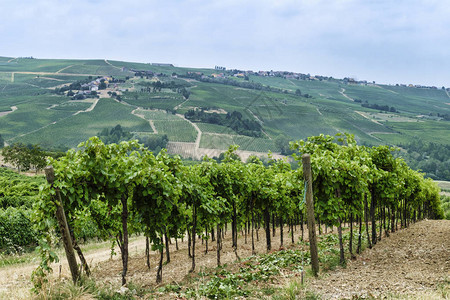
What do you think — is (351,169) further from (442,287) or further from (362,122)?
(362,122)

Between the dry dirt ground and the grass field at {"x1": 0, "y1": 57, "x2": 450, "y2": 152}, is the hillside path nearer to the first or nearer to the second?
the dry dirt ground

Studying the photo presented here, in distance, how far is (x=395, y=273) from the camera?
8.16 metres

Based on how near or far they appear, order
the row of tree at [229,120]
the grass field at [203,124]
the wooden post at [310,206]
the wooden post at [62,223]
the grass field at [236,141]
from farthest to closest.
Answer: the row of tree at [229,120] → the grass field at [203,124] → the grass field at [236,141] → the wooden post at [310,206] → the wooden post at [62,223]

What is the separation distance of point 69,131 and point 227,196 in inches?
4521

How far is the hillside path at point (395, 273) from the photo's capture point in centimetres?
679

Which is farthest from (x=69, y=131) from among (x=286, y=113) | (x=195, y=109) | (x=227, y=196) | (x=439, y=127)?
(x=439, y=127)

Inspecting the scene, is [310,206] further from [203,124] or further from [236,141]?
[203,124]

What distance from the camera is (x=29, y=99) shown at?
150m

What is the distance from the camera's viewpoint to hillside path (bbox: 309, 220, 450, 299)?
6789 millimetres

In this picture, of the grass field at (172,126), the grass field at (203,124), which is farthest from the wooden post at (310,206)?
the grass field at (172,126)

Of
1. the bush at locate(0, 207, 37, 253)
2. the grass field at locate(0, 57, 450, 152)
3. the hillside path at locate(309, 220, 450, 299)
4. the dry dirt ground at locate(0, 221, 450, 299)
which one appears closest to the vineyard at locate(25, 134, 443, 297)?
the dry dirt ground at locate(0, 221, 450, 299)

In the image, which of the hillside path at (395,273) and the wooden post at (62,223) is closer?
the wooden post at (62,223)

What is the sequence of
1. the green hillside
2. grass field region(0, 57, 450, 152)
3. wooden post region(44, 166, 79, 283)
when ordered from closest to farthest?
wooden post region(44, 166, 79, 283) → grass field region(0, 57, 450, 152) → the green hillside

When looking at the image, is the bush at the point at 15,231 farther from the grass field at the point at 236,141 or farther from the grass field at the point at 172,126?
the grass field at the point at 172,126
